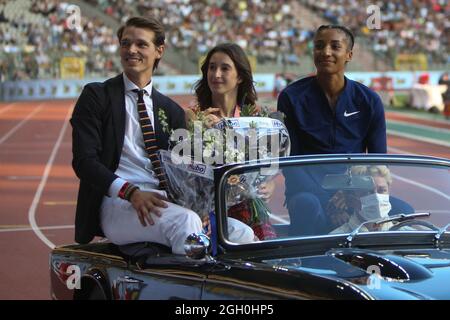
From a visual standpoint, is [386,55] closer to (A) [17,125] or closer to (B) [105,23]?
(B) [105,23]

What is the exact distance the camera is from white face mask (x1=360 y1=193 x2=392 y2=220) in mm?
4391

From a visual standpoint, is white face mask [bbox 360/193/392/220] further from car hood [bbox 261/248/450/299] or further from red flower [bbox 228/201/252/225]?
red flower [bbox 228/201/252/225]

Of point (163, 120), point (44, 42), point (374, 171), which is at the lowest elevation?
point (374, 171)

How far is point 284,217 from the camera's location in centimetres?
449

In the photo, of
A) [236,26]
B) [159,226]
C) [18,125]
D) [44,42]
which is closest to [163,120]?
[159,226]

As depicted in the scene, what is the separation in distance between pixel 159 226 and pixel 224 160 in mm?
434

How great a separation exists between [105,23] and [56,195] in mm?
27499

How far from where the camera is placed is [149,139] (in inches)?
195

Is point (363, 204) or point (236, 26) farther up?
point (236, 26)

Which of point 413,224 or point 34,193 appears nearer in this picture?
point 413,224

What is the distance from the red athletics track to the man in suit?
280 centimetres

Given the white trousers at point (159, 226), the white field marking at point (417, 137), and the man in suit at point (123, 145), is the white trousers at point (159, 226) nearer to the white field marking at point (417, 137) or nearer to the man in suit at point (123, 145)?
the man in suit at point (123, 145)

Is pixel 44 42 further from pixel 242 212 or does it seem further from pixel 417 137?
pixel 242 212

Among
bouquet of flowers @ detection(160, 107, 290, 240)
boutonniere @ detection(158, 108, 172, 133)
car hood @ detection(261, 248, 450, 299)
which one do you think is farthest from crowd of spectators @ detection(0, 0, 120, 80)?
car hood @ detection(261, 248, 450, 299)
